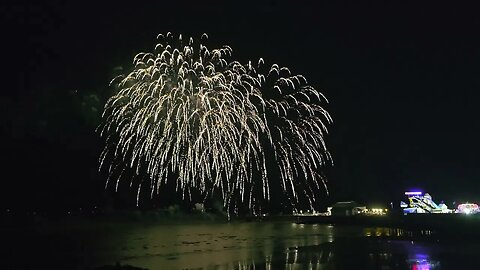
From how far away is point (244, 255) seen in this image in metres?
28.4

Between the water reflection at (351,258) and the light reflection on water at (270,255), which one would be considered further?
the light reflection on water at (270,255)

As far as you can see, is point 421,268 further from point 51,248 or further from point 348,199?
point 348,199

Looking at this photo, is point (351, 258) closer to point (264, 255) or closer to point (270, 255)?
point (270, 255)

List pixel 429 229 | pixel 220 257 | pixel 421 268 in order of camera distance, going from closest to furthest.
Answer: pixel 421 268 < pixel 220 257 < pixel 429 229

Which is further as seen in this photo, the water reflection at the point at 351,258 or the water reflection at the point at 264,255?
the water reflection at the point at 264,255

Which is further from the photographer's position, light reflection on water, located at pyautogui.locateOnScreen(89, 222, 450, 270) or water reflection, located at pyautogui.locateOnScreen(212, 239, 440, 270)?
light reflection on water, located at pyautogui.locateOnScreen(89, 222, 450, 270)

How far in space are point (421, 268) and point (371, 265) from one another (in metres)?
2.12

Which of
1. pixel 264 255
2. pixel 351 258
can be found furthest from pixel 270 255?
pixel 351 258

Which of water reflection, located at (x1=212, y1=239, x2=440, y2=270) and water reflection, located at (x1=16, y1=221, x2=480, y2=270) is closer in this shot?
water reflection, located at (x1=212, y1=239, x2=440, y2=270)

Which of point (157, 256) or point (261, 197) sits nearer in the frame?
point (157, 256)

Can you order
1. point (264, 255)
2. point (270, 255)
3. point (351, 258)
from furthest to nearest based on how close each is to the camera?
point (264, 255) < point (270, 255) < point (351, 258)

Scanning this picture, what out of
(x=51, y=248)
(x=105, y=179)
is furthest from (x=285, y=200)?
(x=51, y=248)

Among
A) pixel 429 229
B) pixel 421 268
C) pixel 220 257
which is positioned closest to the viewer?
pixel 421 268

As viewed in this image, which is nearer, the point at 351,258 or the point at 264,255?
the point at 351,258
